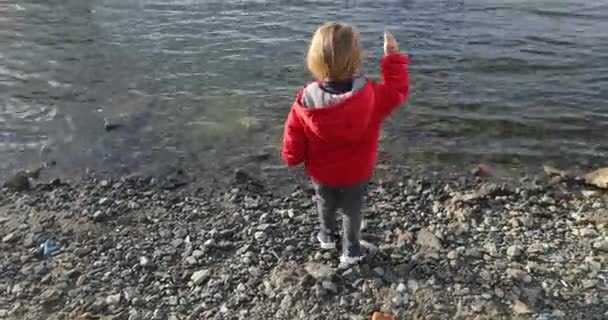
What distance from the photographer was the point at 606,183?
9.25 metres

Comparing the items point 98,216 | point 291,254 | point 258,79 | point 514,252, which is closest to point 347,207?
point 291,254

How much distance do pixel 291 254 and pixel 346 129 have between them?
6.49 feet

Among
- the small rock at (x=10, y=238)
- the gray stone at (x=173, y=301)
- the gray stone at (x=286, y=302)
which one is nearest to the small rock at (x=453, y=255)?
the gray stone at (x=286, y=302)

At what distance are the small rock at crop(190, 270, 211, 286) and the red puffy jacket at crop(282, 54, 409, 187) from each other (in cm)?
162

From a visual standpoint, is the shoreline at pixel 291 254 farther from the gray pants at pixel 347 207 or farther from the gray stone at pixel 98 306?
the gray pants at pixel 347 207

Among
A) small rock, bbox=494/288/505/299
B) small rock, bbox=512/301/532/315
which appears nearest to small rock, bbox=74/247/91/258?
small rock, bbox=494/288/505/299

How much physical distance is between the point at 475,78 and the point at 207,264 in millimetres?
8303

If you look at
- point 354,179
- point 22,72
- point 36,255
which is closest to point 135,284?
point 36,255

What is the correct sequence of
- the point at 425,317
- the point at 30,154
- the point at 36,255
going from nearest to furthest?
the point at 425,317
the point at 36,255
the point at 30,154

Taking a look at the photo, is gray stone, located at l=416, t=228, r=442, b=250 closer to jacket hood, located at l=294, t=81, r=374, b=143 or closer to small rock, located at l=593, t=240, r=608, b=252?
small rock, located at l=593, t=240, r=608, b=252

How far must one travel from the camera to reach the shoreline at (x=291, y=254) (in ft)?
21.0

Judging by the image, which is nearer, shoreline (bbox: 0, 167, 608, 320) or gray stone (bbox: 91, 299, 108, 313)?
shoreline (bbox: 0, 167, 608, 320)

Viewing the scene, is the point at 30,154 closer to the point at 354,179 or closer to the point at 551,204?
the point at 354,179

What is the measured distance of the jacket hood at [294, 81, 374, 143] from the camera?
5.78m
